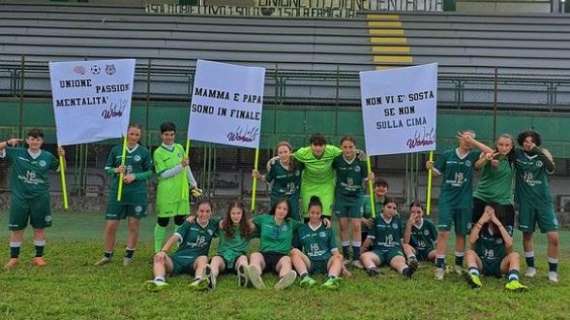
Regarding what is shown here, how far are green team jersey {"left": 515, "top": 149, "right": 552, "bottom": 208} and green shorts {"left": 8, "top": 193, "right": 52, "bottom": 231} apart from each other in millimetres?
5476

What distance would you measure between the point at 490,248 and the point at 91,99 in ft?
16.6

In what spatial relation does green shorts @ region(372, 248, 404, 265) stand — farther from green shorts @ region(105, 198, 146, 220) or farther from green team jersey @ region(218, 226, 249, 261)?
green shorts @ region(105, 198, 146, 220)

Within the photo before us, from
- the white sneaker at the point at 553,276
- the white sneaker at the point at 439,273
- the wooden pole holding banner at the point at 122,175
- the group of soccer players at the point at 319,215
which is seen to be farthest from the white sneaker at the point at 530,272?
the wooden pole holding banner at the point at 122,175

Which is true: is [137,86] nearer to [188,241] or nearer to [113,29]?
[113,29]

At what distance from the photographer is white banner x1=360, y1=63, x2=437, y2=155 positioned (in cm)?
820

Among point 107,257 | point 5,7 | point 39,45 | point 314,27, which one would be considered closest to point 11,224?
point 107,257

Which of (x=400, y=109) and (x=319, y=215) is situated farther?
(x=400, y=109)

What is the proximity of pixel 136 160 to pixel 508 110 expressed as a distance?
10811 mm

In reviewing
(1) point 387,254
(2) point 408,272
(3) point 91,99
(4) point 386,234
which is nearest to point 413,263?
(2) point 408,272

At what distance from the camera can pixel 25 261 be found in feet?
26.5

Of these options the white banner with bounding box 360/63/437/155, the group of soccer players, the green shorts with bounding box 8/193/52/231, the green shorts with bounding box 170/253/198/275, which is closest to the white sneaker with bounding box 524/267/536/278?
the group of soccer players

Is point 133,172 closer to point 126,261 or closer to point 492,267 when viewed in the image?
point 126,261

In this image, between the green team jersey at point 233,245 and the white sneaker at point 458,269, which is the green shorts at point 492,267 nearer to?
the white sneaker at point 458,269

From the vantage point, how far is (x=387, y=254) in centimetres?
798
